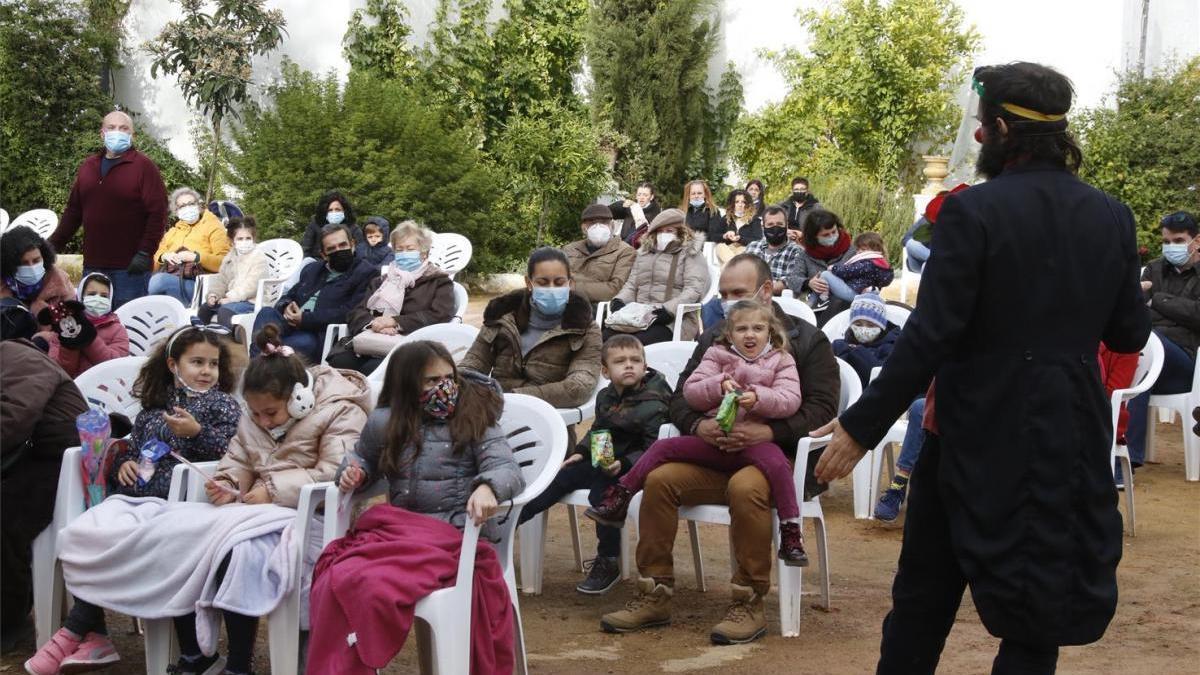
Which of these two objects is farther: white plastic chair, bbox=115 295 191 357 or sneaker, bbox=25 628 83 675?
white plastic chair, bbox=115 295 191 357

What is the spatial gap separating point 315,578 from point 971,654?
2.26 meters

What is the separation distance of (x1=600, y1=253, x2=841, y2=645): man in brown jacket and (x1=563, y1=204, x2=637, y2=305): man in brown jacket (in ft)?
13.3

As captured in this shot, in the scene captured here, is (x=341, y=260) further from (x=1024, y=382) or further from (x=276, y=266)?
(x=1024, y=382)

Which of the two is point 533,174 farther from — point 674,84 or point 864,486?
point 864,486

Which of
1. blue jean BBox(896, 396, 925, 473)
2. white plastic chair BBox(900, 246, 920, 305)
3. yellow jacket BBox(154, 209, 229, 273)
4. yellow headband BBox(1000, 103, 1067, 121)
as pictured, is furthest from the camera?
white plastic chair BBox(900, 246, 920, 305)

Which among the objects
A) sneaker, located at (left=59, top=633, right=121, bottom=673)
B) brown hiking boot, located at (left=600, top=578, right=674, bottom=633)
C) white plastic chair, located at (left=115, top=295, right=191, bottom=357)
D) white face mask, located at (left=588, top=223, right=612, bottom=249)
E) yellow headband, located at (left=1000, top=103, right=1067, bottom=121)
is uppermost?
white face mask, located at (left=588, top=223, right=612, bottom=249)

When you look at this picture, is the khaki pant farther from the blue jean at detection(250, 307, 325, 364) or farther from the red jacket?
the red jacket

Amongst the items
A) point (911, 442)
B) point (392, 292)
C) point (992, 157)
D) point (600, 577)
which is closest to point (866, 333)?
point (911, 442)

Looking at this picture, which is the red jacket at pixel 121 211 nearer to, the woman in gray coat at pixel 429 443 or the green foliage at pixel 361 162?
the woman in gray coat at pixel 429 443

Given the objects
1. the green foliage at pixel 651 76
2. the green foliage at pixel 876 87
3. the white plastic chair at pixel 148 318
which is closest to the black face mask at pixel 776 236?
the white plastic chair at pixel 148 318

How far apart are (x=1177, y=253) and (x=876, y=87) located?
1083cm

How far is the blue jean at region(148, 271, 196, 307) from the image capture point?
1048 centimetres

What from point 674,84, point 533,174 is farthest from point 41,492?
point 674,84

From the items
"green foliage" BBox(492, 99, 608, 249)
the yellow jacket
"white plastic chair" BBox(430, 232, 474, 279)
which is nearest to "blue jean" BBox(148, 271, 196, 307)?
the yellow jacket
